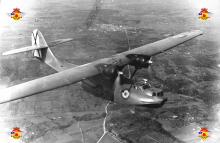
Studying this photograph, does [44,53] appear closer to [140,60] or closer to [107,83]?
[107,83]

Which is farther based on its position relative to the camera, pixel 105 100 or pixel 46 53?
pixel 46 53

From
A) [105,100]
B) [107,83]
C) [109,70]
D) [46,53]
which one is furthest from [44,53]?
[109,70]

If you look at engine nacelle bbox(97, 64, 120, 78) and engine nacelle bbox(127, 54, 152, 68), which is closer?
engine nacelle bbox(97, 64, 120, 78)

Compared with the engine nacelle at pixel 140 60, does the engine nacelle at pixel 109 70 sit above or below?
below

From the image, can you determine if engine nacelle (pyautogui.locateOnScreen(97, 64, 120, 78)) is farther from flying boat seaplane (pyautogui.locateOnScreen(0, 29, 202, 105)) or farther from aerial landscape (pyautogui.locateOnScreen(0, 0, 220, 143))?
aerial landscape (pyautogui.locateOnScreen(0, 0, 220, 143))

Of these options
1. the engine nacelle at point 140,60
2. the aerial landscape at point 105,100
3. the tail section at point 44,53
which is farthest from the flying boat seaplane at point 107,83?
the tail section at point 44,53

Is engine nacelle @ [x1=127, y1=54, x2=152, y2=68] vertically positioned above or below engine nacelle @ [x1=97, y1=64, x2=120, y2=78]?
above

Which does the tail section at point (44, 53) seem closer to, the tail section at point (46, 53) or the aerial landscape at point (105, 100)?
the tail section at point (46, 53)

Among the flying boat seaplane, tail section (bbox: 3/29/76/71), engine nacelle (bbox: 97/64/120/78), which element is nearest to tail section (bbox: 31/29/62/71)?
tail section (bbox: 3/29/76/71)
